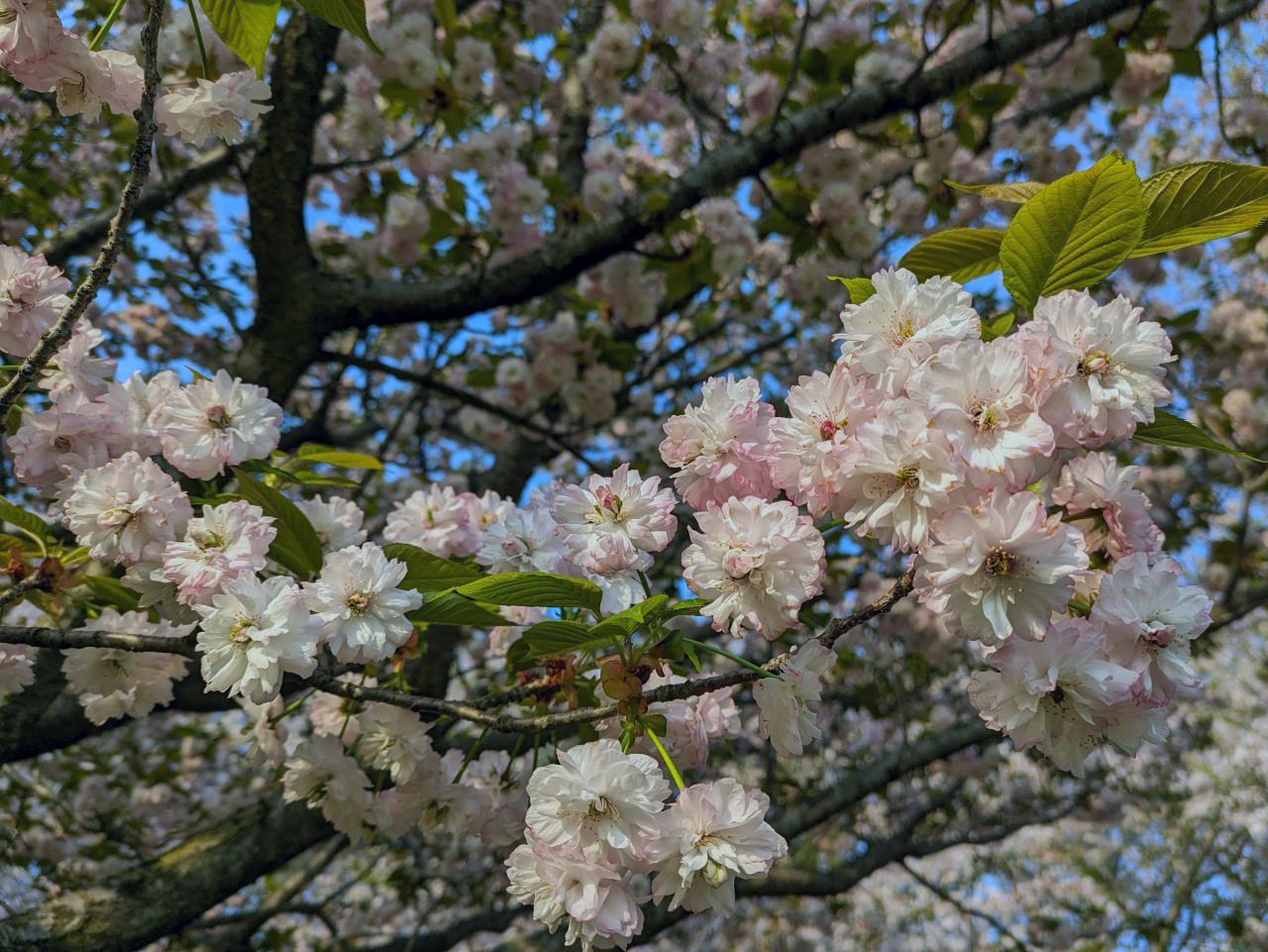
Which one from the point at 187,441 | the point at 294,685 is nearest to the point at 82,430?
the point at 187,441

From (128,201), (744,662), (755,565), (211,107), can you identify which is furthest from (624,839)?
(211,107)

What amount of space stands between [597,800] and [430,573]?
510 millimetres

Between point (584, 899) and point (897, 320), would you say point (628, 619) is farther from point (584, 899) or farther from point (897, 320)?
point (897, 320)

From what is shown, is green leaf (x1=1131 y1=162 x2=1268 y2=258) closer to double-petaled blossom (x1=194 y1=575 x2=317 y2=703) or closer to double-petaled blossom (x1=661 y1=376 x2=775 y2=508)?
double-petaled blossom (x1=661 y1=376 x2=775 y2=508)

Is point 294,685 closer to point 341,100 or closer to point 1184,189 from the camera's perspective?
point 1184,189

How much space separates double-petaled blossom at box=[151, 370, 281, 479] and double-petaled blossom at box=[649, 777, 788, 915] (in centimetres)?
90

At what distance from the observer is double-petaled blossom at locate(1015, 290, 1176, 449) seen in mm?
862

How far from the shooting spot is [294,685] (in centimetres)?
163

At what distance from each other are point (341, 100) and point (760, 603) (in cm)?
404

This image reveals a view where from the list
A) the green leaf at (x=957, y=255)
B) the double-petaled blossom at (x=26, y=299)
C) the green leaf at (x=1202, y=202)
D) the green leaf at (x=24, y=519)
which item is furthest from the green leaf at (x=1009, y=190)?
the green leaf at (x=24, y=519)

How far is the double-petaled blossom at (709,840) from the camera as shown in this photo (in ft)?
3.16

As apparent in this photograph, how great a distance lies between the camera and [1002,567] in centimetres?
83

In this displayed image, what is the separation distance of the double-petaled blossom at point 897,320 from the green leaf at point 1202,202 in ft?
0.78

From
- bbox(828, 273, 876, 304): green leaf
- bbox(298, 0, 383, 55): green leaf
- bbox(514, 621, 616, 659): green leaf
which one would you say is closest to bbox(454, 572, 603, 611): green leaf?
bbox(514, 621, 616, 659): green leaf
